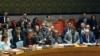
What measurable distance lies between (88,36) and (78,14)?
4880mm

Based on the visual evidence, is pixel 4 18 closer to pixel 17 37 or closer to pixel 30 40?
pixel 17 37

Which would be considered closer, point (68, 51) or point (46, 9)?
point (68, 51)

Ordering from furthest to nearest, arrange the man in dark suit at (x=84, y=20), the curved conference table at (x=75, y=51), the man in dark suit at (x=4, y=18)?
1. the man in dark suit at (x=84, y=20)
2. the man in dark suit at (x=4, y=18)
3. the curved conference table at (x=75, y=51)

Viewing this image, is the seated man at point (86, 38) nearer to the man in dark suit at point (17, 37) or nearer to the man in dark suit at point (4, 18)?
the man in dark suit at point (17, 37)

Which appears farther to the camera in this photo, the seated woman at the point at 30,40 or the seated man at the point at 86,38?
the seated man at the point at 86,38

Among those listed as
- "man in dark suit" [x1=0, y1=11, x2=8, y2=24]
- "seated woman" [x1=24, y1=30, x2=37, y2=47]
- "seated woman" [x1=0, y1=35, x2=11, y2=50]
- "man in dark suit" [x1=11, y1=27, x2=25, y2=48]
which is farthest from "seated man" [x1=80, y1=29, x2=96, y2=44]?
"man in dark suit" [x1=0, y1=11, x2=8, y2=24]

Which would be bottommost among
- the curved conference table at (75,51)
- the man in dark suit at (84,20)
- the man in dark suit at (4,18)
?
the curved conference table at (75,51)

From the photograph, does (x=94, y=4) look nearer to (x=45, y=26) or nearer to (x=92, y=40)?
(x=45, y=26)

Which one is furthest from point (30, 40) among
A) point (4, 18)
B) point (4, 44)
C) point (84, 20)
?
point (84, 20)

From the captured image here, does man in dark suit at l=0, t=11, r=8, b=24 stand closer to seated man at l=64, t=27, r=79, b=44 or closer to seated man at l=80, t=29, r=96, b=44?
seated man at l=64, t=27, r=79, b=44

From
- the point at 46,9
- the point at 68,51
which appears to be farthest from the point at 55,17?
the point at 68,51

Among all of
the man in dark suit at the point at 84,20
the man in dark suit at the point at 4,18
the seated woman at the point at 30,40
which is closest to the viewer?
the seated woman at the point at 30,40

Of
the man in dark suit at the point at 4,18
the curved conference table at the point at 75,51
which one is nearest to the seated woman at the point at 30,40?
the curved conference table at the point at 75,51

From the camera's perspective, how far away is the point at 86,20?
53.4 feet
